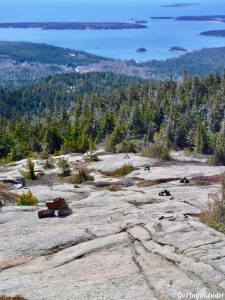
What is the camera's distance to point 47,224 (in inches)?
957

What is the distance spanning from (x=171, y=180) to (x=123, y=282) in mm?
31915

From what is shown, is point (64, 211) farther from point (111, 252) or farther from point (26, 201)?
point (111, 252)

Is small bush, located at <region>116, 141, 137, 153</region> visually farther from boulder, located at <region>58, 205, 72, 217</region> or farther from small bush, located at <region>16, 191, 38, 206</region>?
boulder, located at <region>58, 205, 72, 217</region>

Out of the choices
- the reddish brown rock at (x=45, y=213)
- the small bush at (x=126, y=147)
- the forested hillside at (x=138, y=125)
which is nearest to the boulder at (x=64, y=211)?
the reddish brown rock at (x=45, y=213)

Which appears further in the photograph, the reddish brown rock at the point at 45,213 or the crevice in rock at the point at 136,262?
the reddish brown rock at the point at 45,213

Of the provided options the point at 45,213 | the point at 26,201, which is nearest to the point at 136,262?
the point at 45,213

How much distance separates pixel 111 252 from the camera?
19734 millimetres

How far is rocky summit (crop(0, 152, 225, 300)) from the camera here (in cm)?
1622

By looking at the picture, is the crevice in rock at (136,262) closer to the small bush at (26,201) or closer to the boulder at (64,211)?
the boulder at (64,211)

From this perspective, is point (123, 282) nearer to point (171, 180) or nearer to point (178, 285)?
point (178, 285)

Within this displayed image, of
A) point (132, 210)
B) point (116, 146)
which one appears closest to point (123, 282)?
point (132, 210)

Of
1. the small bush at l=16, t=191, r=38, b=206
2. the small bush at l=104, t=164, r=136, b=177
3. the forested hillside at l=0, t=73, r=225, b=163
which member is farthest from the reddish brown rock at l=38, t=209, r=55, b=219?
the forested hillside at l=0, t=73, r=225, b=163

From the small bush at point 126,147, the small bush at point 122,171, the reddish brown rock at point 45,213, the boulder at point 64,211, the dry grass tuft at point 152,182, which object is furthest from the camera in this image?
the small bush at point 126,147

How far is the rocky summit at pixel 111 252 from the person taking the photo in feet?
53.2
